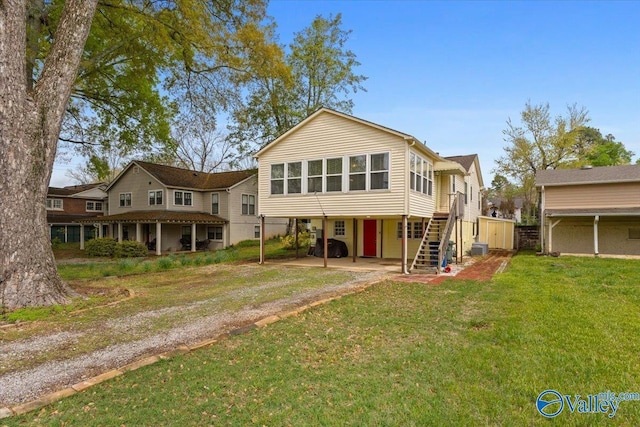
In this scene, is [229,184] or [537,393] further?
[229,184]

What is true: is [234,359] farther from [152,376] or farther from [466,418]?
[466,418]

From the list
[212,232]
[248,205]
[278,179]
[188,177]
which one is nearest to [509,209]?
[248,205]

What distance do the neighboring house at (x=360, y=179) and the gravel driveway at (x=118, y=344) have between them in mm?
5486

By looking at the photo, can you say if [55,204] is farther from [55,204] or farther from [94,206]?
[94,206]

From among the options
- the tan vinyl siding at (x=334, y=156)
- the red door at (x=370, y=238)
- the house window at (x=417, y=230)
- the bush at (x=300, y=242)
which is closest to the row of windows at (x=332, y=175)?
the tan vinyl siding at (x=334, y=156)

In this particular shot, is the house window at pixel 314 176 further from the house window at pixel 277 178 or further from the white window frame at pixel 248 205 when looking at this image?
the white window frame at pixel 248 205

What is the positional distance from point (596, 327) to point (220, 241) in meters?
24.9

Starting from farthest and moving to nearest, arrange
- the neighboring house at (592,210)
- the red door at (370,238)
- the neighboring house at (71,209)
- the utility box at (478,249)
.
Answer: the neighboring house at (71,209) < the utility box at (478,249) < the red door at (370,238) < the neighboring house at (592,210)

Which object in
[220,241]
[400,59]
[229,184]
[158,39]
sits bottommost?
[220,241]

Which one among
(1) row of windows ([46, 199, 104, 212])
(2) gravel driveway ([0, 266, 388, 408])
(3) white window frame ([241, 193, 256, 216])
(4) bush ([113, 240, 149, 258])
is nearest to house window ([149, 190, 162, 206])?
(4) bush ([113, 240, 149, 258])

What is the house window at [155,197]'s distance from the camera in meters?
26.2

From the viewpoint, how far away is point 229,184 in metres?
27.4

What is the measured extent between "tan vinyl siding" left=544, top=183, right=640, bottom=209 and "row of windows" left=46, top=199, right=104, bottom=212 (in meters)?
37.9

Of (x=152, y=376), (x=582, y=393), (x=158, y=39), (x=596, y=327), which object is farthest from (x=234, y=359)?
(x=158, y=39)
